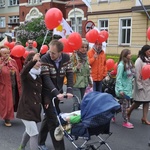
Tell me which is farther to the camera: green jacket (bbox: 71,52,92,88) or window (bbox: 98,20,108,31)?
window (bbox: 98,20,108,31)

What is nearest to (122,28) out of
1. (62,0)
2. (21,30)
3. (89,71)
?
(21,30)

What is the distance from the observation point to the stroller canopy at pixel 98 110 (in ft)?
12.6

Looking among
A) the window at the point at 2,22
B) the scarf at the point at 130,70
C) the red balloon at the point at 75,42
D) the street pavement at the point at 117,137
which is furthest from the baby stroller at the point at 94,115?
the window at the point at 2,22

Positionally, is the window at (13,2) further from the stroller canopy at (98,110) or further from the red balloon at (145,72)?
the stroller canopy at (98,110)

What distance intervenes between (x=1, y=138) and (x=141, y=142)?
2.58 metres

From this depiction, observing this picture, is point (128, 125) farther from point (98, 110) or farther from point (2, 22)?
point (2, 22)

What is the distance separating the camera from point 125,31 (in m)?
25.2

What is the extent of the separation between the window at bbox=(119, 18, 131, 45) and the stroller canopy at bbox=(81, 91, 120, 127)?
21.5 meters

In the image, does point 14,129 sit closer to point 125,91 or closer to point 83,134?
point 125,91

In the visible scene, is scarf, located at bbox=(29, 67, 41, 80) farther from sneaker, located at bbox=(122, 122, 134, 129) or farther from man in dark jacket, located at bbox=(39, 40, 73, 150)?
sneaker, located at bbox=(122, 122, 134, 129)

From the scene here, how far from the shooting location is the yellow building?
77.4ft

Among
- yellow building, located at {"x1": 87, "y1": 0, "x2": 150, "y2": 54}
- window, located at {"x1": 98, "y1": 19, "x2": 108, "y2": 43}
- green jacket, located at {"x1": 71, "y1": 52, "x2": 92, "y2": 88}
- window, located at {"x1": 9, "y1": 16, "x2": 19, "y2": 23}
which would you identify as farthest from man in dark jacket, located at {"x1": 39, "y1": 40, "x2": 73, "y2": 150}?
window, located at {"x1": 9, "y1": 16, "x2": 19, "y2": 23}

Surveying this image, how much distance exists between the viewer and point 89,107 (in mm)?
3914

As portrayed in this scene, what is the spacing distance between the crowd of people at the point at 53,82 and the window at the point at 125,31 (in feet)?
54.1
